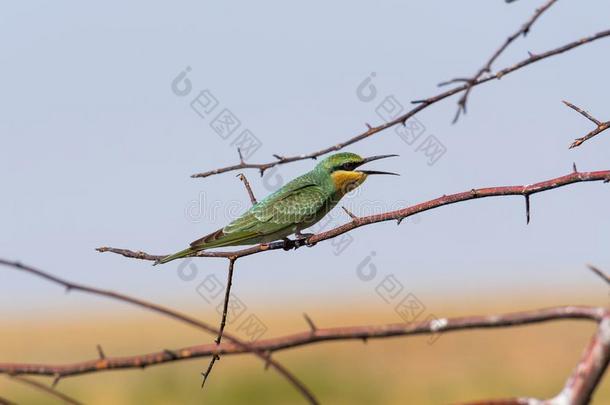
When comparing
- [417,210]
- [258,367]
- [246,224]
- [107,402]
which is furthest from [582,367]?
[258,367]

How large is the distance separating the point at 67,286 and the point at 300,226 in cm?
448

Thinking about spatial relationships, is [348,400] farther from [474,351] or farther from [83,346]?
[83,346]

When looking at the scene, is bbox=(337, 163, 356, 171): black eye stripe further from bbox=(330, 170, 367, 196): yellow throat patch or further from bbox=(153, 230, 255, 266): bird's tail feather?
bbox=(153, 230, 255, 266): bird's tail feather

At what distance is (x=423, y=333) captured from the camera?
1.27 m

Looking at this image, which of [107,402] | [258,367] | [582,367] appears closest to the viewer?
[582,367]

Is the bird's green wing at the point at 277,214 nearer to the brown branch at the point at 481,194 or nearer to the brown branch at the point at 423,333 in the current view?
the brown branch at the point at 481,194

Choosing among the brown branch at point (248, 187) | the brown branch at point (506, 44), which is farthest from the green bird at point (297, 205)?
the brown branch at point (506, 44)

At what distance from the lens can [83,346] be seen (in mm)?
26547

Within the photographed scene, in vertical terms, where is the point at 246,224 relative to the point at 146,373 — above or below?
above

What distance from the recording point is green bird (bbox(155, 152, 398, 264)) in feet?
18.3

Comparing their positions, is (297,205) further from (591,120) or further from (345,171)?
(591,120)

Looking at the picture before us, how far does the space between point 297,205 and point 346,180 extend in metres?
0.40

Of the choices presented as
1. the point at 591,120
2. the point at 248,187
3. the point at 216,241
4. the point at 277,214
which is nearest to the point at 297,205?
the point at 277,214

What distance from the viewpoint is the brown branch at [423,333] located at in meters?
1.19
